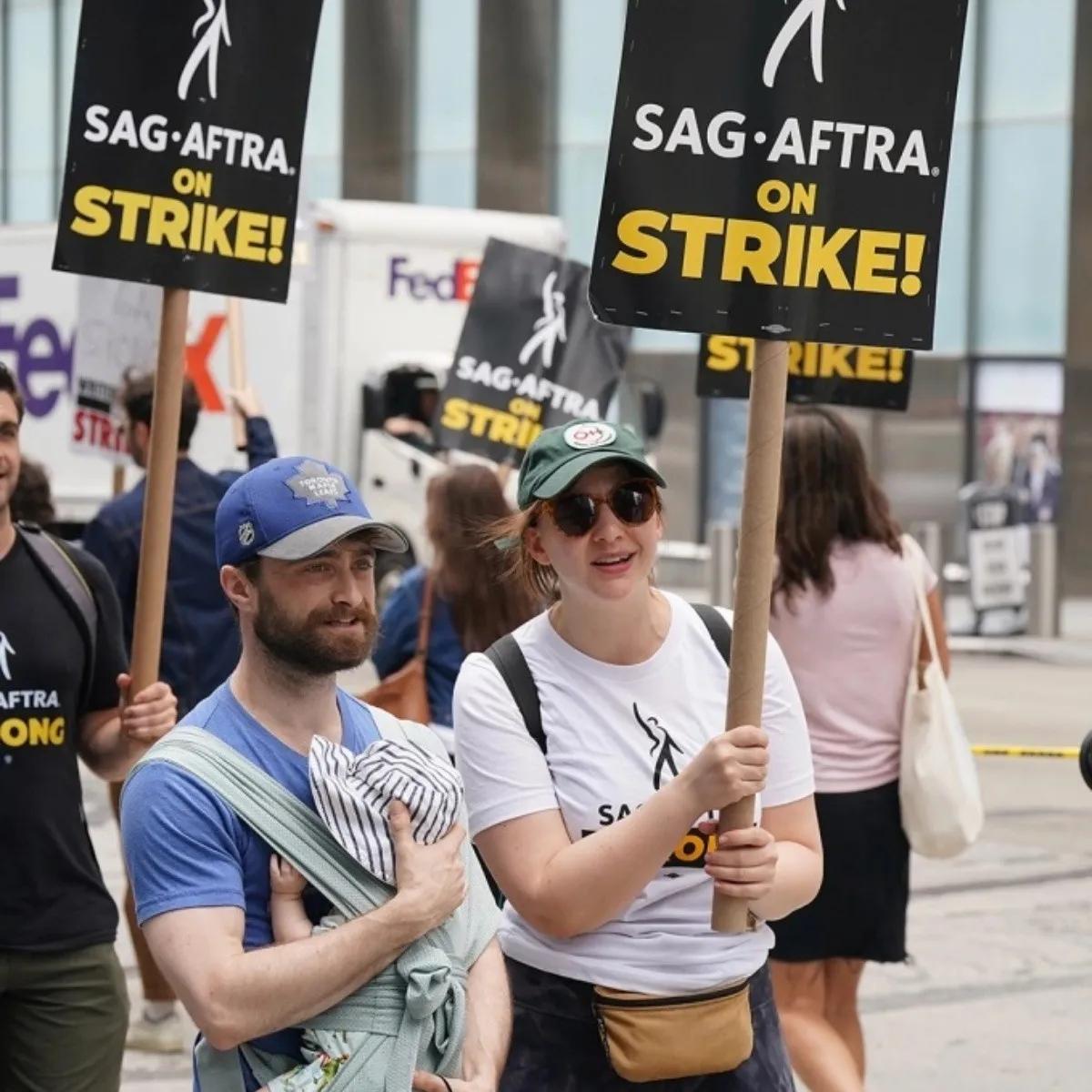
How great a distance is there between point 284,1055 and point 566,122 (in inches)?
1108

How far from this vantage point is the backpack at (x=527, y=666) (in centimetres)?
357

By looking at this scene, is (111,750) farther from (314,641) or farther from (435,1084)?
(435,1084)

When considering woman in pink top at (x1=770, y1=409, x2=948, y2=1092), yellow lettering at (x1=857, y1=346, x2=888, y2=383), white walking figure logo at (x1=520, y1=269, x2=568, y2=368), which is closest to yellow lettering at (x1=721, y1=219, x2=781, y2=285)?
woman in pink top at (x1=770, y1=409, x2=948, y2=1092)

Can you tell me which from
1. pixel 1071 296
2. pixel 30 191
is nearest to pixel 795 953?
pixel 1071 296

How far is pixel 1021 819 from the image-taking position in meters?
11.4

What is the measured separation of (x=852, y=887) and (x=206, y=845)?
Answer: 3030 mm

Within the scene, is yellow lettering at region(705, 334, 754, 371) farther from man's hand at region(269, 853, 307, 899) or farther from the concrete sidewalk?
man's hand at region(269, 853, 307, 899)

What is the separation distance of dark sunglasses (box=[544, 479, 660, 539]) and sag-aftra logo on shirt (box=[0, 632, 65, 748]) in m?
1.26

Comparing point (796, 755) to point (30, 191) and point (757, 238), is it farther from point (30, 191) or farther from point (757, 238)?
point (30, 191)

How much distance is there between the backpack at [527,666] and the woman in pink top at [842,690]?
190 centimetres

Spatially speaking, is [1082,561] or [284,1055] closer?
[284,1055]

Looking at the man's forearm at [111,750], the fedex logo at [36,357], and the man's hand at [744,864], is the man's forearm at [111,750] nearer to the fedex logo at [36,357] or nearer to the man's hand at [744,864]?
the man's hand at [744,864]

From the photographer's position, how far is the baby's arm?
9.61ft

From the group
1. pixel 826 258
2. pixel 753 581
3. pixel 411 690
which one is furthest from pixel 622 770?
pixel 411 690
